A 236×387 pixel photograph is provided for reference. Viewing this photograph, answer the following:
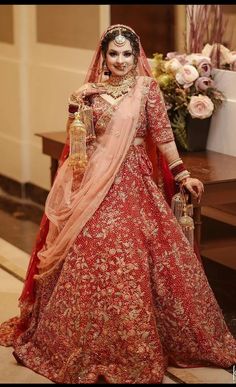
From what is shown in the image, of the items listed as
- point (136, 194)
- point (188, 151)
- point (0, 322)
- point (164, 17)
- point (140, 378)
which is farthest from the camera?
point (164, 17)

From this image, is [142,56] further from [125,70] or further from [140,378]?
[140,378]

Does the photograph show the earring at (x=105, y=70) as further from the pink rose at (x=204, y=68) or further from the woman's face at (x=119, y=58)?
the pink rose at (x=204, y=68)

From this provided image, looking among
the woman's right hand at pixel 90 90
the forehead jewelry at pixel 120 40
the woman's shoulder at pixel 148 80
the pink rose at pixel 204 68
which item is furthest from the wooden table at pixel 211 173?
the forehead jewelry at pixel 120 40

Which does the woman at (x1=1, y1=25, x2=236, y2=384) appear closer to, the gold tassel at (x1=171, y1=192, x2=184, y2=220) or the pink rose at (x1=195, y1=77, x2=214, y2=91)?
the gold tassel at (x1=171, y1=192, x2=184, y2=220)

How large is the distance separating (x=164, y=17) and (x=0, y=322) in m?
2.40

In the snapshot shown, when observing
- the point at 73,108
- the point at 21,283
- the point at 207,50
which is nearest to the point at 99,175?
the point at 73,108

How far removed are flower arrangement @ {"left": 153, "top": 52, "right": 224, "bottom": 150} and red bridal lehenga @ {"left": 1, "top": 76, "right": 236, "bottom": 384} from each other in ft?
2.72

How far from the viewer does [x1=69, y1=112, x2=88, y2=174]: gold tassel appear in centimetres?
368

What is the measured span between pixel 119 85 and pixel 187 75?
0.88 meters

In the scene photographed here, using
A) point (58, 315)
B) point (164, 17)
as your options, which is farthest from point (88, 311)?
point (164, 17)

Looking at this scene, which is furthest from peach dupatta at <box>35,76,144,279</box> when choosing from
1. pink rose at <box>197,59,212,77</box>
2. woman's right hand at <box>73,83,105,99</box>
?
pink rose at <box>197,59,212,77</box>

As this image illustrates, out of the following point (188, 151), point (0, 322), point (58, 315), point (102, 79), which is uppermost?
A: point (102, 79)

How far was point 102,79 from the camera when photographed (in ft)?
12.7

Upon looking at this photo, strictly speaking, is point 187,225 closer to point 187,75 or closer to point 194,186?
point 194,186
